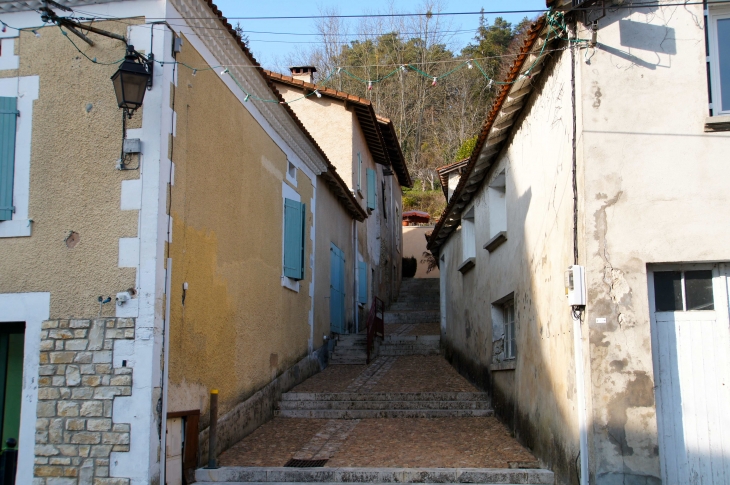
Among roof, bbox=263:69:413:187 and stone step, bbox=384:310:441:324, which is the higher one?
roof, bbox=263:69:413:187

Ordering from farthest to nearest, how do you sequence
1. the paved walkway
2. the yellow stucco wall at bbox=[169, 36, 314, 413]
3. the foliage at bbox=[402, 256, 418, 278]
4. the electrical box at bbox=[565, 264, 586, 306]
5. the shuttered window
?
the foliage at bbox=[402, 256, 418, 278]
the shuttered window
the paved walkway
the yellow stucco wall at bbox=[169, 36, 314, 413]
the electrical box at bbox=[565, 264, 586, 306]

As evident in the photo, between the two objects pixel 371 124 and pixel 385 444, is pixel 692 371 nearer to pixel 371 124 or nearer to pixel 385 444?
pixel 385 444

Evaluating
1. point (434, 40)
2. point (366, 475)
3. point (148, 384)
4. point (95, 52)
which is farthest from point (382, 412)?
point (434, 40)

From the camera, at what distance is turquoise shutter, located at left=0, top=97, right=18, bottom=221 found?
6.82 metres

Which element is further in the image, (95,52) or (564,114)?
(95,52)

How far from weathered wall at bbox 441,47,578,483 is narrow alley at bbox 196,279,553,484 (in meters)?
0.43

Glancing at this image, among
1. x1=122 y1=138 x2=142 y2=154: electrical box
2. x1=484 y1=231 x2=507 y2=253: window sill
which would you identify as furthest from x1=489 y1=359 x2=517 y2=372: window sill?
x1=122 y1=138 x2=142 y2=154: electrical box

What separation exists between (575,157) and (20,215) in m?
5.51

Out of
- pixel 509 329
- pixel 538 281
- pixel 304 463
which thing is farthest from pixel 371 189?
pixel 304 463

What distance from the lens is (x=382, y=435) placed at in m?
9.01

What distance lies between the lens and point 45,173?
6.84 meters

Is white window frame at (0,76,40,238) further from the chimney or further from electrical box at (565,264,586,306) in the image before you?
the chimney

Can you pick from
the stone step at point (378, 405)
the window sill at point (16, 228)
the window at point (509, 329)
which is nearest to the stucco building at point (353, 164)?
the stone step at point (378, 405)

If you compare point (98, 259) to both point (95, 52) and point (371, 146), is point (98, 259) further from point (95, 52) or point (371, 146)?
point (371, 146)
